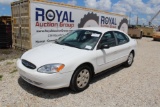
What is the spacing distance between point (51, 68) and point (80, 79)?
0.85m

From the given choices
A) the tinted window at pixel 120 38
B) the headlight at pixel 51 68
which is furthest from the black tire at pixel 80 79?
the tinted window at pixel 120 38

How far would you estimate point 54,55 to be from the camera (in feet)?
13.8

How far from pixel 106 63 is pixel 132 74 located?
1.39 metres

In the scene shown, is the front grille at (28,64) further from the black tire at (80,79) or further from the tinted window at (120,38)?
the tinted window at (120,38)

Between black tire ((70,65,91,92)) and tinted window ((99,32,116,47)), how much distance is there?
3.13 ft

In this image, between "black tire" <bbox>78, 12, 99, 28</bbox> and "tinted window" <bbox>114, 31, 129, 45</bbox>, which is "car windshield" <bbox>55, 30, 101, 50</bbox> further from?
"black tire" <bbox>78, 12, 99, 28</bbox>

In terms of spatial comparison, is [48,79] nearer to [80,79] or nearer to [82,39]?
[80,79]

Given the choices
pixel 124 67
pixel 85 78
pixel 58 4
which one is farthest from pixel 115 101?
pixel 58 4

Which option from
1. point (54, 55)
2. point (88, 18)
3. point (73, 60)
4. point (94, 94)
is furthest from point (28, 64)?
point (88, 18)

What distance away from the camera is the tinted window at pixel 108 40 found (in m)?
5.11

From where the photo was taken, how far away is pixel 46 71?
3.80 m

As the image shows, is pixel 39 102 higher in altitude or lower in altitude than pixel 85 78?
lower

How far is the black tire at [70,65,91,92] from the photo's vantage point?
4133mm

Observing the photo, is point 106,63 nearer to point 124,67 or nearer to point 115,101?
point 115,101
